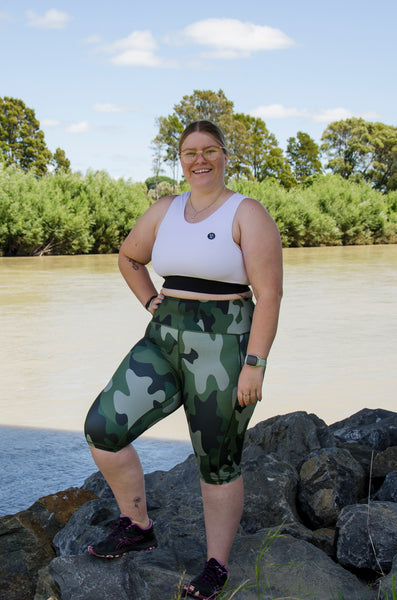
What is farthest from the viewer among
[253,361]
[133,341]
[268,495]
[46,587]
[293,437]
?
[133,341]

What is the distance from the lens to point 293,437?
12.3ft

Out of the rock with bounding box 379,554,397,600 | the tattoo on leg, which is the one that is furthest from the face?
the rock with bounding box 379,554,397,600

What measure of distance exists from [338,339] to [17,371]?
11.4 feet

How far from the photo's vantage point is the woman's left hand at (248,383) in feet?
7.17

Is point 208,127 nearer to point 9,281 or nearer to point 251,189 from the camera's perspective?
point 9,281

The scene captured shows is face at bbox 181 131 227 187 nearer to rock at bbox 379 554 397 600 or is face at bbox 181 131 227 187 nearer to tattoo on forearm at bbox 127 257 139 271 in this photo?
tattoo on forearm at bbox 127 257 139 271

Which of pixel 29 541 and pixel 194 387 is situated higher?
pixel 194 387

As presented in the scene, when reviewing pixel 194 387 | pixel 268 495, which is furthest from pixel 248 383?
pixel 268 495

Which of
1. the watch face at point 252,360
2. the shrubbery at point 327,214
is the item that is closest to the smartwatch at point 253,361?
the watch face at point 252,360

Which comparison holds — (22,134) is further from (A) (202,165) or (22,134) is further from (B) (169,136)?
(A) (202,165)

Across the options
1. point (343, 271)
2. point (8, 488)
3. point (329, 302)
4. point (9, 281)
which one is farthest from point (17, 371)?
point (343, 271)

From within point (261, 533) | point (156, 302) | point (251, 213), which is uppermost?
point (251, 213)

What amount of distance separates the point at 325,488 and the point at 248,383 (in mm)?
1150

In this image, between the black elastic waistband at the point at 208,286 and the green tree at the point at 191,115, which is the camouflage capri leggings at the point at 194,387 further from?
the green tree at the point at 191,115
